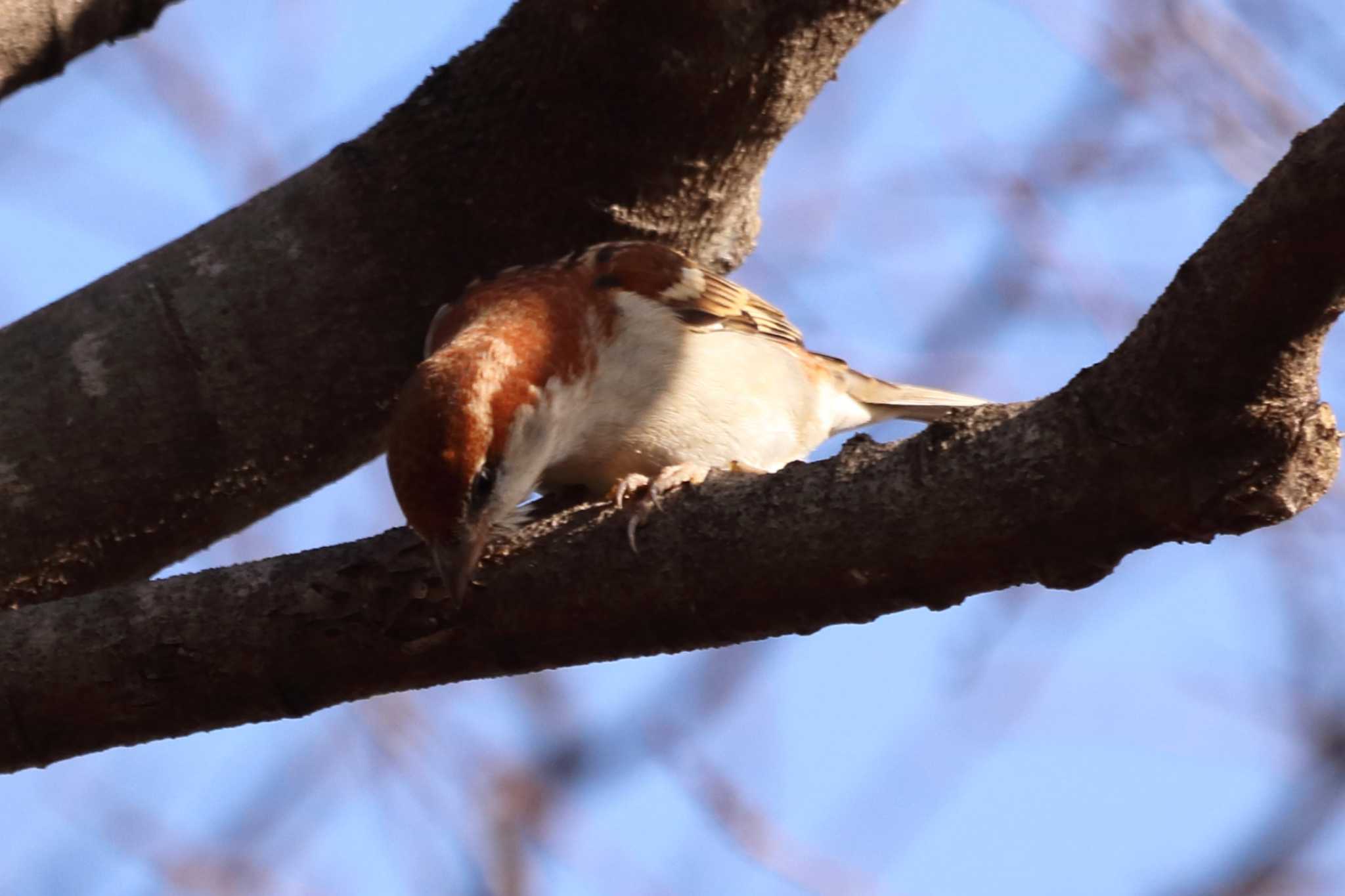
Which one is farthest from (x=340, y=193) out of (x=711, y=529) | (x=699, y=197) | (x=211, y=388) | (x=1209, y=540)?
(x=1209, y=540)

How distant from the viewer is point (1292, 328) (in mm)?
2482

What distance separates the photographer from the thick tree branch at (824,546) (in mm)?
2516

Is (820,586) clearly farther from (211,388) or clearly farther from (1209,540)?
(211,388)

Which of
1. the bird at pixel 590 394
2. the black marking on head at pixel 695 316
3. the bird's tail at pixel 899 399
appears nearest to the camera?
the bird at pixel 590 394

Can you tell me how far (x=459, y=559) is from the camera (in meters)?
3.28

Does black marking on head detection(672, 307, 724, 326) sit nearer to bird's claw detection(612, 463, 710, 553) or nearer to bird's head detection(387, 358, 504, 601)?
bird's claw detection(612, 463, 710, 553)

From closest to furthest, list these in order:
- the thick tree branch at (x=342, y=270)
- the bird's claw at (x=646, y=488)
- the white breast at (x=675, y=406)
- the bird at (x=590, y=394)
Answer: the bird's claw at (x=646, y=488)
the bird at (x=590, y=394)
the thick tree branch at (x=342, y=270)
the white breast at (x=675, y=406)

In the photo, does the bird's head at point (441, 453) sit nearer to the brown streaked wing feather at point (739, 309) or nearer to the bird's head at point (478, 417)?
the bird's head at point (478, 417)

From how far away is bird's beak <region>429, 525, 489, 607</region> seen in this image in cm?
318

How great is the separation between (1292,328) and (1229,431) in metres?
0.19

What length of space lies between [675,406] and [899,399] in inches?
54.8

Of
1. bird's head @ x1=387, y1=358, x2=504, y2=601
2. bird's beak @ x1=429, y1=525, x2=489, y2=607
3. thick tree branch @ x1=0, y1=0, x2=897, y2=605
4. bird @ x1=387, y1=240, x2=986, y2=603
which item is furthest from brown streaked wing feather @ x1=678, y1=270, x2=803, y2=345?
bird's beak @ x1=429, y1=525, x2=489, y2=607

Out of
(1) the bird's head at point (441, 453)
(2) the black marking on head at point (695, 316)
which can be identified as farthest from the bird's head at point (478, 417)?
(2) the black marking on head at point (695, 316)

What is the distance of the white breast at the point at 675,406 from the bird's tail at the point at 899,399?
1.65 ft
